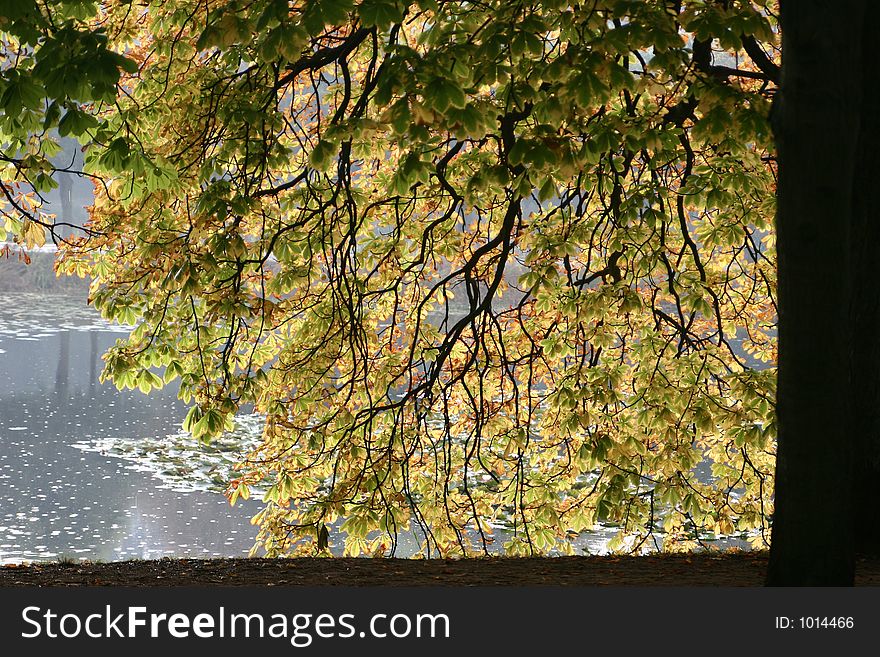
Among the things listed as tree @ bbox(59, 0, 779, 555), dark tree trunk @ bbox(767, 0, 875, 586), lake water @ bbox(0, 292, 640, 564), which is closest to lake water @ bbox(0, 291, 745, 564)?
lake water @ bbox(0, 292, 640, 564)

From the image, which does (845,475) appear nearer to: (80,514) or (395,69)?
(395,69)

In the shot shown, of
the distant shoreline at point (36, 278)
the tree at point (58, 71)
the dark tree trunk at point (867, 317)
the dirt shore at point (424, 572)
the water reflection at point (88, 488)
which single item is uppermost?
the distant shoreline at point (36, 278)

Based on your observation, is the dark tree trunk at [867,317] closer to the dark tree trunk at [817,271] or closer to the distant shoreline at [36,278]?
the dark tree trunk at [817,271]

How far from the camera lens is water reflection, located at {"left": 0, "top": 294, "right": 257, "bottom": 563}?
15406mm

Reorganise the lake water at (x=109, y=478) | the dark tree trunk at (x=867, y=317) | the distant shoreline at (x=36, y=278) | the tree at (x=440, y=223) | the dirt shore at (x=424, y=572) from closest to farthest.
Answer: the dirt shore at (x=424, y=572), the tree at (x=440, y=223), the dark tree trunk at (x=867, y=317), the lake water at (x=109, y=478), the distant shoreline at (x=36, y=278)

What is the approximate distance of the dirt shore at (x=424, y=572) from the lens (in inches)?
211

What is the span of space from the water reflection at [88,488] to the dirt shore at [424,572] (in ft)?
29.7

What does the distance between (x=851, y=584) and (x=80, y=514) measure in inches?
580

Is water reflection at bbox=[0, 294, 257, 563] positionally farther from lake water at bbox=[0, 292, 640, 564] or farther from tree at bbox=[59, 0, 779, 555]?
tree at bbox=[59, 0, 779, 555]

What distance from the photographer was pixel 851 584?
4570 millimetres

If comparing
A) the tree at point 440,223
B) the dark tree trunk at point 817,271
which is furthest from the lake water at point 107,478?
the dark tree trunk at point 817,271

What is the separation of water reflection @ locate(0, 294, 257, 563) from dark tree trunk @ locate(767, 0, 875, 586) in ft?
38.9

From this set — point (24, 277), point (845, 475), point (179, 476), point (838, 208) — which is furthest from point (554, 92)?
point (24, 277)

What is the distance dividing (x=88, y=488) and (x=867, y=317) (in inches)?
613
